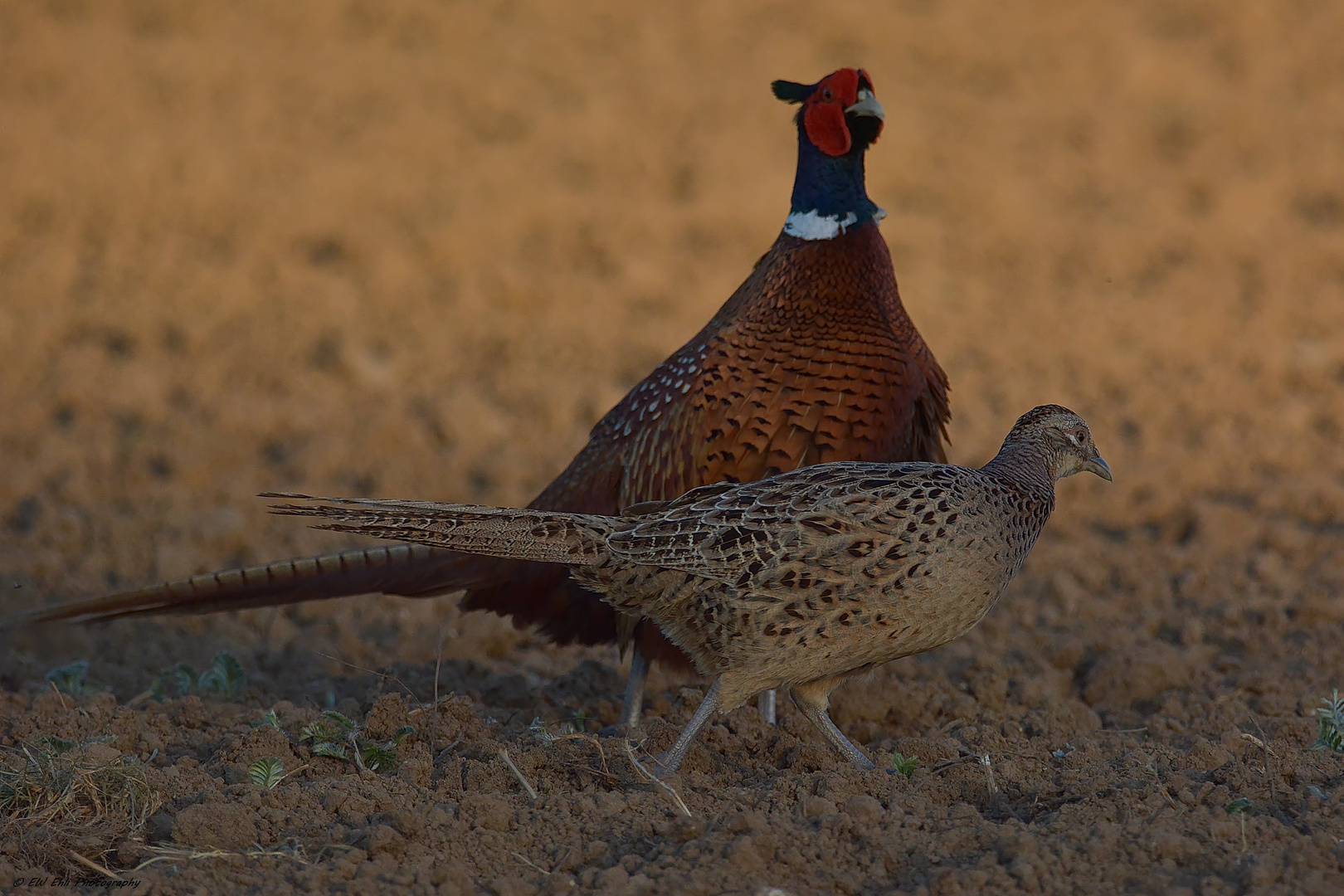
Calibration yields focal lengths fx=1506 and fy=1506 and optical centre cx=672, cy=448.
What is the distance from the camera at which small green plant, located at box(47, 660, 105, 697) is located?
192 inches

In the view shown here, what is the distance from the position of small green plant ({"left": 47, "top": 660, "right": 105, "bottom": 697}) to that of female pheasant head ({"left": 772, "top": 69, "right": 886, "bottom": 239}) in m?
2.76

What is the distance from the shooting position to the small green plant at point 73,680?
489cm

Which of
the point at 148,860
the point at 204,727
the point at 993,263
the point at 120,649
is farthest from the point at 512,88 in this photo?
the point at 148,860

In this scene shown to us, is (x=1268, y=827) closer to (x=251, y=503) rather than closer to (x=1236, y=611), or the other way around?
(x=1236, y=611)

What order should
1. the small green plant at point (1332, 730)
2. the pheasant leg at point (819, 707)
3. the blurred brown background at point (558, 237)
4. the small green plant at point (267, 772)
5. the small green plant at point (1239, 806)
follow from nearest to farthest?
the small green plant at point (1239, 806) < the small green plant at point (267, 772) < the small green plant at point (1332, 730) < the pheasant leg at point (819, 707) < the blurred brown background at point (558, 237)

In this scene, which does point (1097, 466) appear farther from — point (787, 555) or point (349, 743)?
point (349, 743)

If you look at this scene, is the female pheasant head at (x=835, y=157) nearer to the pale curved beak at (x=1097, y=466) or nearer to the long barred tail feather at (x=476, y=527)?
the pale curved beak at (x=1097, y=466)

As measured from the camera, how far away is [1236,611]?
5898 millimetres

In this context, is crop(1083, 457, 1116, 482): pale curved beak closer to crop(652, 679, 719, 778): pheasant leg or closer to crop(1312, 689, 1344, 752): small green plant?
crop(1312, 689, 1344, 752): small green plant

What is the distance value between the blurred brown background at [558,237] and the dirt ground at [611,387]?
0.03 meters

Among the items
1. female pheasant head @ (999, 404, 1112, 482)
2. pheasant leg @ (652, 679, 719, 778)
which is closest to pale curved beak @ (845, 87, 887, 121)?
female pheasant head @ (999, 404, 1112, 482)

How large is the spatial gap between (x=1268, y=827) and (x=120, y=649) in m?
4.28

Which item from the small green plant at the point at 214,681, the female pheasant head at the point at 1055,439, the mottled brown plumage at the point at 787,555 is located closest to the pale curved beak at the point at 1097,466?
the female pheasant head at the point at 1055,439

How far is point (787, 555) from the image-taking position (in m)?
3.74
